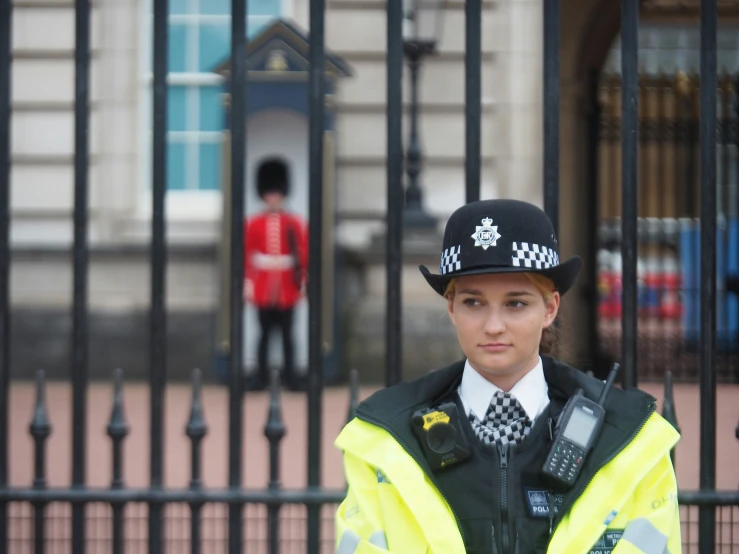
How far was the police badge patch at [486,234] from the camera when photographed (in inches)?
91.7

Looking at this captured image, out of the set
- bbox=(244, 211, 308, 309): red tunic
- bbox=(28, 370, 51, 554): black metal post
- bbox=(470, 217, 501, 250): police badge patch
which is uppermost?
bbox=(244, 211, 308, 309): red tunic

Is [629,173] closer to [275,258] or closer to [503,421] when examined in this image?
[503,421]

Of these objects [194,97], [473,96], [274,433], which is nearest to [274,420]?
[274,433]

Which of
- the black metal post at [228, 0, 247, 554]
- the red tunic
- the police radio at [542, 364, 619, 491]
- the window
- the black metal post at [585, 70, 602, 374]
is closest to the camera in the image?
the police radio at [542, 364, 619, 491]

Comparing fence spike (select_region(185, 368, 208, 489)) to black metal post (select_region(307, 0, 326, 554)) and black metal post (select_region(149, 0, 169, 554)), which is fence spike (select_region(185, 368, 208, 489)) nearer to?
black metal post (select_region(149, 0, 169, 554))

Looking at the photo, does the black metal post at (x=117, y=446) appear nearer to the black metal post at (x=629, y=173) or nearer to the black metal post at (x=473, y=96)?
the black metal post at (x=473, y=96)

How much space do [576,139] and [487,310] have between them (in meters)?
9.34

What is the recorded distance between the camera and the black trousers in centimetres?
1014

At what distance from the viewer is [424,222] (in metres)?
10.4

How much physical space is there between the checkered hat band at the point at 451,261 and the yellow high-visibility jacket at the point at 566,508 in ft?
1.03

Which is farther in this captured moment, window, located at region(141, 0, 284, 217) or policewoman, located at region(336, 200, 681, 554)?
window, located at region(141, 0, 284, 217)

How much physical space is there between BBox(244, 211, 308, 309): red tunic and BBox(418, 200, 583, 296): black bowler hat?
761cm

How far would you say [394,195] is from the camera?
3559mm

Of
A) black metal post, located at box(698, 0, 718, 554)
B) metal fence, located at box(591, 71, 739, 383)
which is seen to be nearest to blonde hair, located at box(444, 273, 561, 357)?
black metal post, located at box(698, 0, 718, 554)
